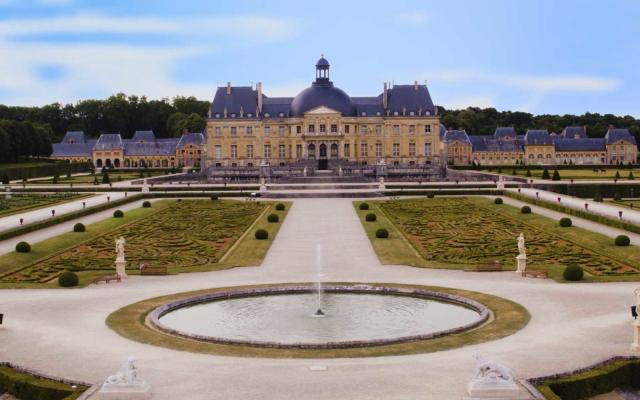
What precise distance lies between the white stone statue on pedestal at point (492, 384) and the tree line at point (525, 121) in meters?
126

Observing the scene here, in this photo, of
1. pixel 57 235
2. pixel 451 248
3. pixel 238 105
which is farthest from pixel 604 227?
pixel 238 105

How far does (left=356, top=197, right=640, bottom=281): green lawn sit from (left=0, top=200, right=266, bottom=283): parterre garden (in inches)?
255

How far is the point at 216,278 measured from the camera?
26406mm

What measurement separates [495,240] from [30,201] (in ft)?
100

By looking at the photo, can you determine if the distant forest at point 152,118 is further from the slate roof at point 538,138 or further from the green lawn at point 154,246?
the green lawn at point 154,246

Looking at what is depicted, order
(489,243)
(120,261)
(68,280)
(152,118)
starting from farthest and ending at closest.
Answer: (152,118) < (489,243) < (120,261) < (68,280)

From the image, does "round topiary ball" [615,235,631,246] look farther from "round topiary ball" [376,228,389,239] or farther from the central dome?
the central dome

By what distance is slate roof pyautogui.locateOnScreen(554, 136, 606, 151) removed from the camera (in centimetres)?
12206

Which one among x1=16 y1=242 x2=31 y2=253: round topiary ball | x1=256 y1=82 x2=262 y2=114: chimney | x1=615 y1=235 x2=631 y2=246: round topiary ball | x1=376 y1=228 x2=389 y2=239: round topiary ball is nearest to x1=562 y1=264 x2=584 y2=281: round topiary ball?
x1=615 y1=235 x2=631 y2=246: round topiary ball

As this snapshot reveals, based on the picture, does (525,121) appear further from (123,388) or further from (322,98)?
(123,388)

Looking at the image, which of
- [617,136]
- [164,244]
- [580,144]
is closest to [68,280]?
[164,244]

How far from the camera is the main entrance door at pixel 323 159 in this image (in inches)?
3615

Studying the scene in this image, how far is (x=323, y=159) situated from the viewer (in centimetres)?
9238

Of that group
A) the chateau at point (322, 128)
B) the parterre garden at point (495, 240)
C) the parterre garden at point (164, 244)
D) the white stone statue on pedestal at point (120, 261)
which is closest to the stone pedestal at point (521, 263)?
the parterre garden at point (495, 240)
